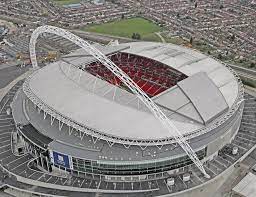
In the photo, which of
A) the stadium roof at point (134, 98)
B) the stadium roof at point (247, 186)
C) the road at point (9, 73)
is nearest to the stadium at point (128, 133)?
the stadium roof at point (134, 98)

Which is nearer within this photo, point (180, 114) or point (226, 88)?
point (180, 114)

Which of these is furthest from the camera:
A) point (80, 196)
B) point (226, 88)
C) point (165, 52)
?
point (165, 52)

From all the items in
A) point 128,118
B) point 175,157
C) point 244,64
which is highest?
point 128,118

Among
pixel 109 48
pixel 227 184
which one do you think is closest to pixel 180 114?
pixel 227 184

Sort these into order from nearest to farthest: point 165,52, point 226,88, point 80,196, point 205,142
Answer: point 80,196 < point 205,142 < point 226,88 < point 165,52

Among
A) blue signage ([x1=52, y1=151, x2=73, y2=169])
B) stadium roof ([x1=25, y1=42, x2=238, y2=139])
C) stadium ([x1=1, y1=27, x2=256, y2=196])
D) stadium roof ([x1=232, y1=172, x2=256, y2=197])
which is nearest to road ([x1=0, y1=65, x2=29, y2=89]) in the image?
stadium roof ([x1=25, y1=42, x2=238, y2=139])

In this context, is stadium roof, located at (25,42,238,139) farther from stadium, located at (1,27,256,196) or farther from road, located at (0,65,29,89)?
road, located at (0,65,29,89)

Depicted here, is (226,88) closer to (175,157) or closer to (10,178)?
(175,157)
